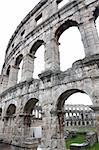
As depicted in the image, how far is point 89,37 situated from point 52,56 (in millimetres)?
2407

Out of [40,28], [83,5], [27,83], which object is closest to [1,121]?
[27,83]

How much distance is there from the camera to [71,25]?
363 inches

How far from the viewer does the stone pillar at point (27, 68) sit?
1005cm

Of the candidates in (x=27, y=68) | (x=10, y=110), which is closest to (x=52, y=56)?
(x=27, y=68)

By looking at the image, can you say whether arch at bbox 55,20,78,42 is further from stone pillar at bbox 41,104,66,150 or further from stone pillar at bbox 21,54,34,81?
stone pillar at bbox 41,104,66,150

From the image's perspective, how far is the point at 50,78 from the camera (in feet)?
25.6

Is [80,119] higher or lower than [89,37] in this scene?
lower

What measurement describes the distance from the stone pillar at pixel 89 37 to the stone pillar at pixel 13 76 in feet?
23.6

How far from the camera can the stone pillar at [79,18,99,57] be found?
7.07m

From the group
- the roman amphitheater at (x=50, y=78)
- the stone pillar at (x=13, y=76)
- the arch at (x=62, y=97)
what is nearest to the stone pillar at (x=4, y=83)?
the roman amphitheater at (x=50, y=78)

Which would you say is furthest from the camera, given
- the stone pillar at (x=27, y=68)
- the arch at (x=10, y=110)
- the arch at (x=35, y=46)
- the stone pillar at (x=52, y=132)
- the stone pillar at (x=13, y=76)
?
the stone pillar at (x=13, y=76)

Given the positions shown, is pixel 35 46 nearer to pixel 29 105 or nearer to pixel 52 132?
pixel 29 105

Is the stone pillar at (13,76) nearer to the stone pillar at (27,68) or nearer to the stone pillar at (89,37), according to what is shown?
the stone pillar at (27,68)

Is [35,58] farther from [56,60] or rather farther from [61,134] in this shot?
[61,134]
